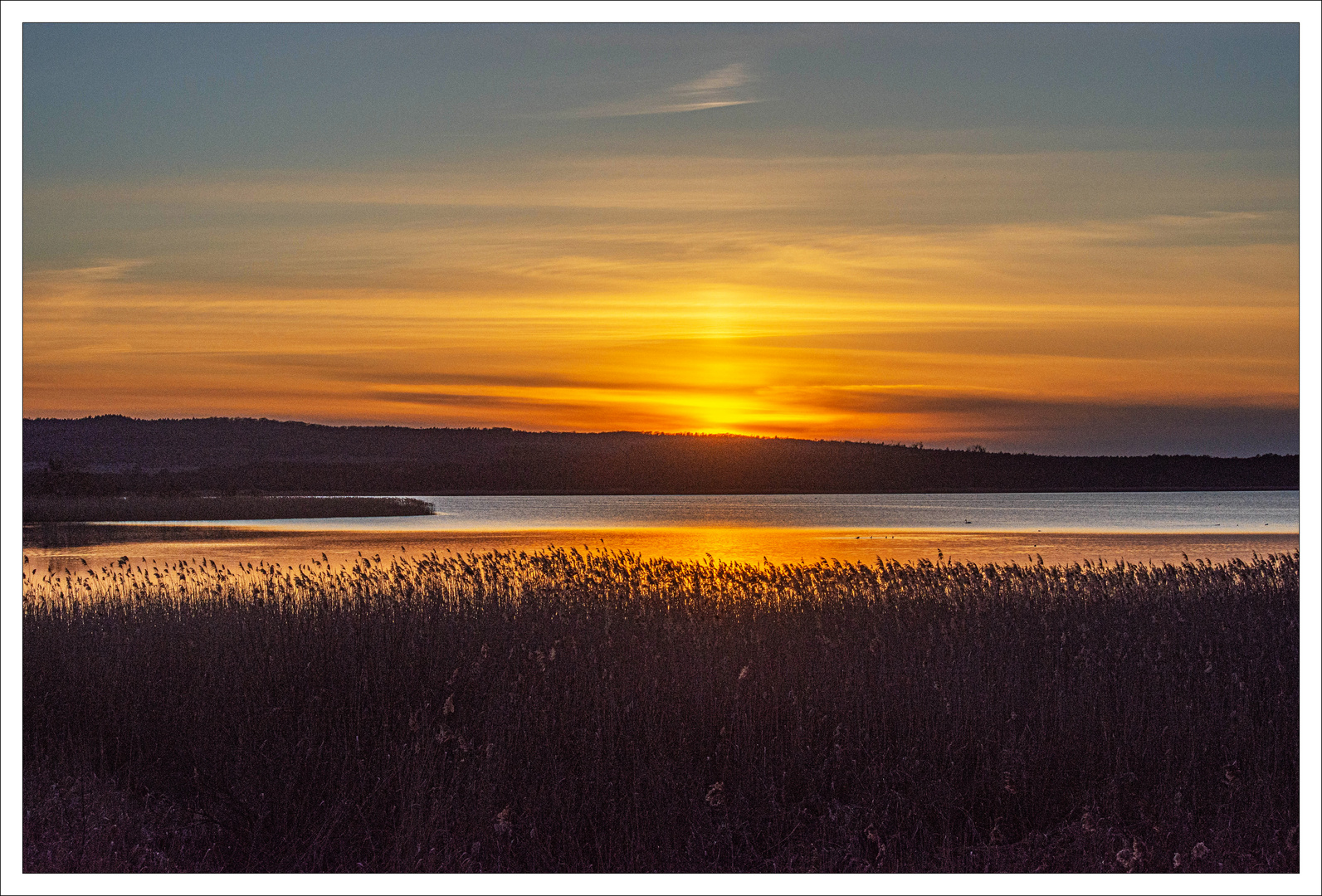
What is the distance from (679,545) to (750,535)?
6.59 meters

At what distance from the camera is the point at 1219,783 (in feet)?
18.8

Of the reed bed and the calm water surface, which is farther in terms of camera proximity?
the calm water surface

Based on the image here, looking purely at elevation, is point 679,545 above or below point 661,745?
below

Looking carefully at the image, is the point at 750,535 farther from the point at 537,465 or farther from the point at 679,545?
the point at 537,465

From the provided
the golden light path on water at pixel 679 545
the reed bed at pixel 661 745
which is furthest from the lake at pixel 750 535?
the reed bed at pixel 661 745

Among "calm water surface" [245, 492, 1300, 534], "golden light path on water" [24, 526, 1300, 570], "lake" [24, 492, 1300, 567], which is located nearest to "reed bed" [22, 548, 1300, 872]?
"lake" [24, 492, 1300, 567]

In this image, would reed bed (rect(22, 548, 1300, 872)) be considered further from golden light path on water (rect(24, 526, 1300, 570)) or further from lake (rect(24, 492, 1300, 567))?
golden light path on water (rect(24, 526, 1300, 570))

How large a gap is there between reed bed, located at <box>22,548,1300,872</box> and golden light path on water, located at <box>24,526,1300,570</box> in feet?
38.1

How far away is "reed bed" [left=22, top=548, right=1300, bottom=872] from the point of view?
523 cm

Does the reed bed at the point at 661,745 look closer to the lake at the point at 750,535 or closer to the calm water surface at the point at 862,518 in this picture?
the lake at the point at 750,535

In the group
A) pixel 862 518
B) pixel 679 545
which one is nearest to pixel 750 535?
pixel 679 545

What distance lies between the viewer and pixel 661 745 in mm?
5918

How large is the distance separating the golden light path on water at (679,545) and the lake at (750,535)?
0.22 ft

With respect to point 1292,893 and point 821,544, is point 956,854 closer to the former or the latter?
point 1292,893
